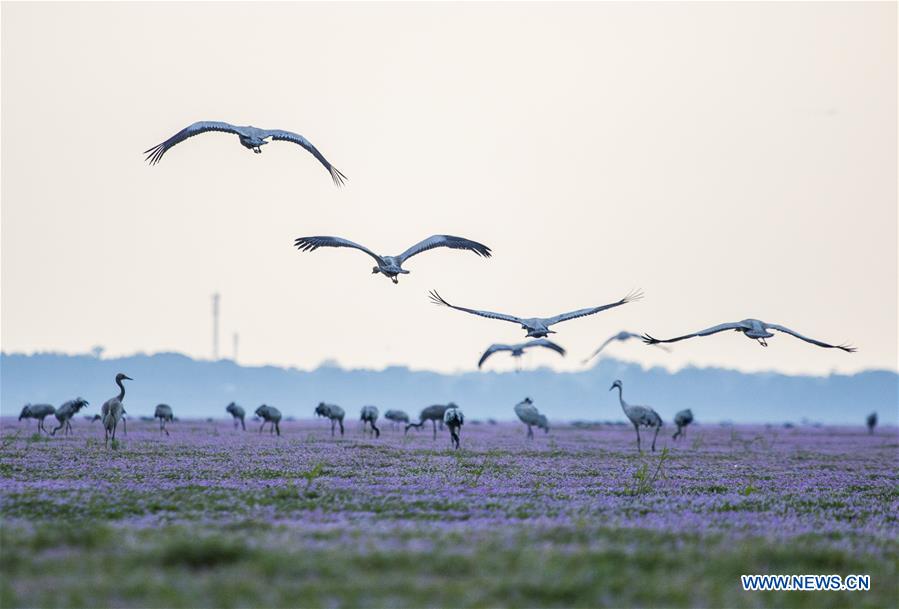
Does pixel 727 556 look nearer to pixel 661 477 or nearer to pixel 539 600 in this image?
pixel 539 600

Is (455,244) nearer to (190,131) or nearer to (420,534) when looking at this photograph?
(190,131)

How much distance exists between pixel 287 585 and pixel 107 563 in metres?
2.40

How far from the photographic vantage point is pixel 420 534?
15148mm

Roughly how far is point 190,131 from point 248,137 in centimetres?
165

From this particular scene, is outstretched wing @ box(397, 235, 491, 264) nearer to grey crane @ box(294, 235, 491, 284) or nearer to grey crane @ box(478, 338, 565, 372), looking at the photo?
grey crane @ box(294, 235, 491, 284)

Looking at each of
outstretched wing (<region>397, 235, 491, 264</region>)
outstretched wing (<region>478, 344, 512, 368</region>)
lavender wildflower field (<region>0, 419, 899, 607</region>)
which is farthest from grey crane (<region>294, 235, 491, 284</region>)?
outstretched wing (<region>478, 344, 512, 368</region>)

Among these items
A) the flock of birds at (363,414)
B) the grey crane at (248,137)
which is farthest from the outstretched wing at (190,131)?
the flock of birds at (363,414)

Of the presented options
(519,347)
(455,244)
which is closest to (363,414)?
(519,347)

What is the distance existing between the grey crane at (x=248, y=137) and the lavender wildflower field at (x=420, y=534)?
8.61m

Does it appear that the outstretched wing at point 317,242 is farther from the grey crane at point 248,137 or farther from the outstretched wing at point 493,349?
the outstretched wing at point 493,349

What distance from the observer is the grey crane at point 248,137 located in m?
29.2

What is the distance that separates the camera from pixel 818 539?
54.5 feet

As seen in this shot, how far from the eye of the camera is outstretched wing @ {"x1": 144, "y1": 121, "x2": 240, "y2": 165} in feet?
94.9

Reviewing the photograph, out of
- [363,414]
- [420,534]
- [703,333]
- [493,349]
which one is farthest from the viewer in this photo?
[363,414]
